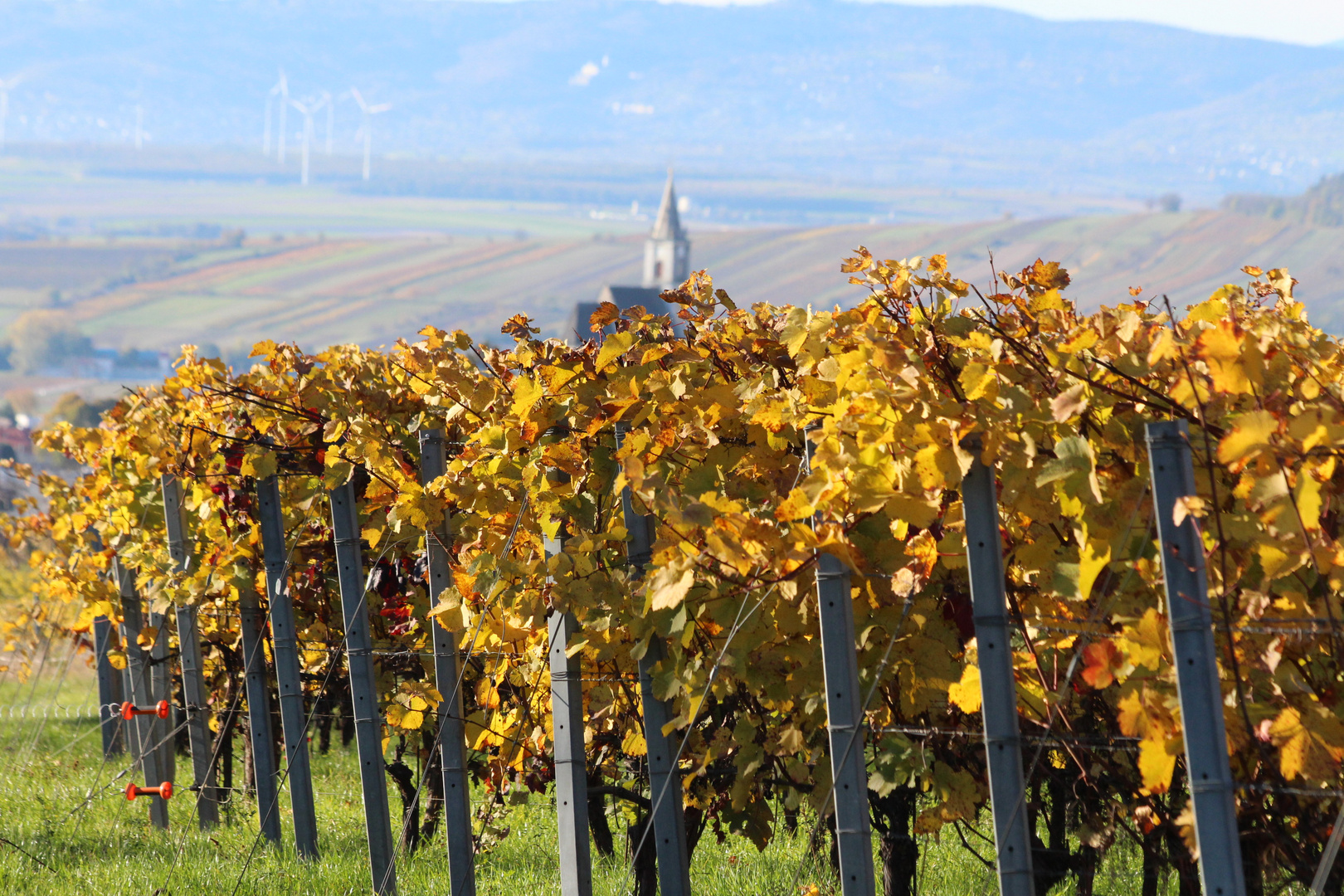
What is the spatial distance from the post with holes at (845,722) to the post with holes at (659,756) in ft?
2.09

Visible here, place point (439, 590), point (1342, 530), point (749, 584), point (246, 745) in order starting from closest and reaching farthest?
1. point (1342, 530)
2. point (749, 584)
3. point (439, 590)
4. point (246, 745)

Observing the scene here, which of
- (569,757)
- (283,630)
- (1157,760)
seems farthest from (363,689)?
(1157,760)

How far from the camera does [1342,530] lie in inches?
91.6

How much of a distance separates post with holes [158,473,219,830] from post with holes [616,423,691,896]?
2.87 meters

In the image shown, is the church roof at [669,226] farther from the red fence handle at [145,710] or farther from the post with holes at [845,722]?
the post with holes at [845,722]

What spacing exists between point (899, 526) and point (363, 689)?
7.88 feet

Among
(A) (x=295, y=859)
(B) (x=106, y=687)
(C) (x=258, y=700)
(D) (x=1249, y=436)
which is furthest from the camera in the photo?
(B) (x=106, y=687)

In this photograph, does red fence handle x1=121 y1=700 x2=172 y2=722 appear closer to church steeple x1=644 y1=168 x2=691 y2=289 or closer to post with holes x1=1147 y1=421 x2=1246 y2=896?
post with holes x1=1147 y1=421 x2=1246 y2=896

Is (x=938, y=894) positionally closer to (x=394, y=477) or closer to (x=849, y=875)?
(x=849, y=875)

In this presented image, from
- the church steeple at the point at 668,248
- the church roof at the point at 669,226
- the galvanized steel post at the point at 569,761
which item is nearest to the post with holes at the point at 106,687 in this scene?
the galvanized steel post at the point at 569,761

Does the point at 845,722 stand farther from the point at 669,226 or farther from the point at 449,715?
the point at 669,226

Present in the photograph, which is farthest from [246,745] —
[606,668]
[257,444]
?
[606,668]

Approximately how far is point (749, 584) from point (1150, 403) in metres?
0.85

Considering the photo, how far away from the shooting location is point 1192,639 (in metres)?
2.05
